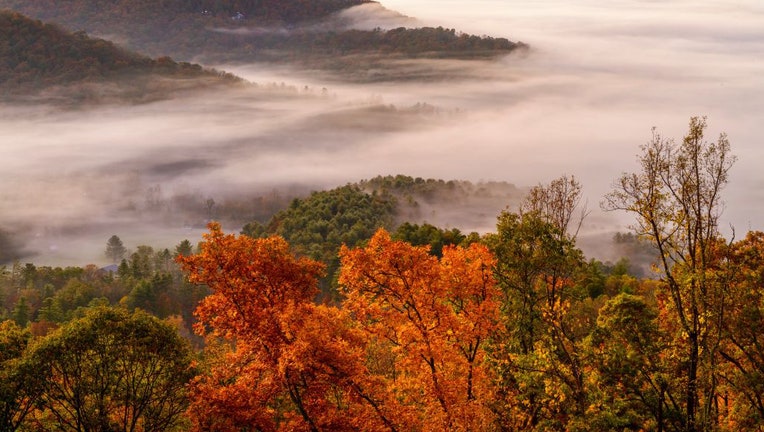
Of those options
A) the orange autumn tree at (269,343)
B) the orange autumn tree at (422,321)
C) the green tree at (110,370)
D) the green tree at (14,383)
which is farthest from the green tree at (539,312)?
the green tree at (14,383)

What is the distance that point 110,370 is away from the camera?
24.7 metres

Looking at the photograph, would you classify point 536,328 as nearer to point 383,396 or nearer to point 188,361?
point 383,396

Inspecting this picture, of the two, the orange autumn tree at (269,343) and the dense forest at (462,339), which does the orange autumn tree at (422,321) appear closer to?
the dense forest at (462,339)

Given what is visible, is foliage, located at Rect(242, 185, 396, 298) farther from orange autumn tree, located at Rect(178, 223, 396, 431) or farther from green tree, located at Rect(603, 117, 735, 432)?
green tree, located at Rect(603, 117, 735, 432)

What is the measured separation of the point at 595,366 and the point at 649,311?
6506mm

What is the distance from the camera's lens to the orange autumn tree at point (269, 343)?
21844 mm

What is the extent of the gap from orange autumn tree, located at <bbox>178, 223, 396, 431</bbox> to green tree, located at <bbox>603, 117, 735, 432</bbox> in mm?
7973

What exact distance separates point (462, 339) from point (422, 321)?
4.92ft

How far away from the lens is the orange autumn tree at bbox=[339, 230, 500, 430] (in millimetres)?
23219

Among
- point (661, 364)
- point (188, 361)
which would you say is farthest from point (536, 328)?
point (188, 361)

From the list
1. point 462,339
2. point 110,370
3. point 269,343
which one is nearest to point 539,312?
point 462,339

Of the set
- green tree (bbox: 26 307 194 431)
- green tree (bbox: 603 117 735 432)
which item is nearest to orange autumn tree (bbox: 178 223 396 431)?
green tree (bbox: 26 307 194 431)

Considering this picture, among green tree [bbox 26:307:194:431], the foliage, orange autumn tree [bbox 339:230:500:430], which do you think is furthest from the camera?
the foliage

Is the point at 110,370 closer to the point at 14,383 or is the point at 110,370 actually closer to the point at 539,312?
the point at 14,383
